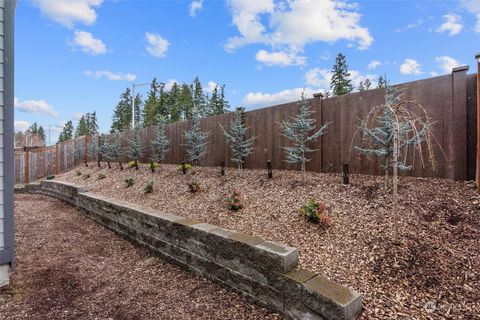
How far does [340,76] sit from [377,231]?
2292 centimetres

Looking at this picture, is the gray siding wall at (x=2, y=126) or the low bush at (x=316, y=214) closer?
the gray siding wall at (x=2, y=126)

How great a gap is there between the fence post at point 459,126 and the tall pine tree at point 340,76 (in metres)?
19.9

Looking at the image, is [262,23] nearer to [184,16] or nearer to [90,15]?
[184,16]

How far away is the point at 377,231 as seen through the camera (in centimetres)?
271

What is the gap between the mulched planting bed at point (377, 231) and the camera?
1962mm

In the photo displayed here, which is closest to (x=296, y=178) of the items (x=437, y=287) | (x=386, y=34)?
(x=437, y=287)

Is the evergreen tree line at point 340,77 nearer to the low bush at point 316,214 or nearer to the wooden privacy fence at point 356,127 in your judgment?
the wooden privacy fence at point 356,127

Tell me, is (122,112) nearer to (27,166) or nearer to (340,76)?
(27,166)

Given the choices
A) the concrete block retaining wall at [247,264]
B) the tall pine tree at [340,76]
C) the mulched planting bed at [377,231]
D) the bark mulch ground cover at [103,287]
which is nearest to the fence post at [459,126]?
the mulched planting bed at [377,231]

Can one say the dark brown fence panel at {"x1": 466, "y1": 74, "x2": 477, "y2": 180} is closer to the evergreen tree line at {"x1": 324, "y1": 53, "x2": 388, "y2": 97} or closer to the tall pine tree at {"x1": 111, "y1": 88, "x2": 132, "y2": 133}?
the evergreen tree line at {"x1": 324, "y1": 53, "x2": 388, "y2": 97}

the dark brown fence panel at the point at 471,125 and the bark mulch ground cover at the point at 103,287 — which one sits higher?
the dark brown fence panel at the point at 471,125

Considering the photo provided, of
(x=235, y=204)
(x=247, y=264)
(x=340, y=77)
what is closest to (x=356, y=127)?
(x=235, y=204)

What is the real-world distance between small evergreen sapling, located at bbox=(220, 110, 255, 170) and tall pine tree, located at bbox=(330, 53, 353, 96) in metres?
19.0

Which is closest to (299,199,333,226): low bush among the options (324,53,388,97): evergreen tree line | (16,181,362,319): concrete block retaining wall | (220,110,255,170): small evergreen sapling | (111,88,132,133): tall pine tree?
(16,181,362,319): concrete block retaining wall
